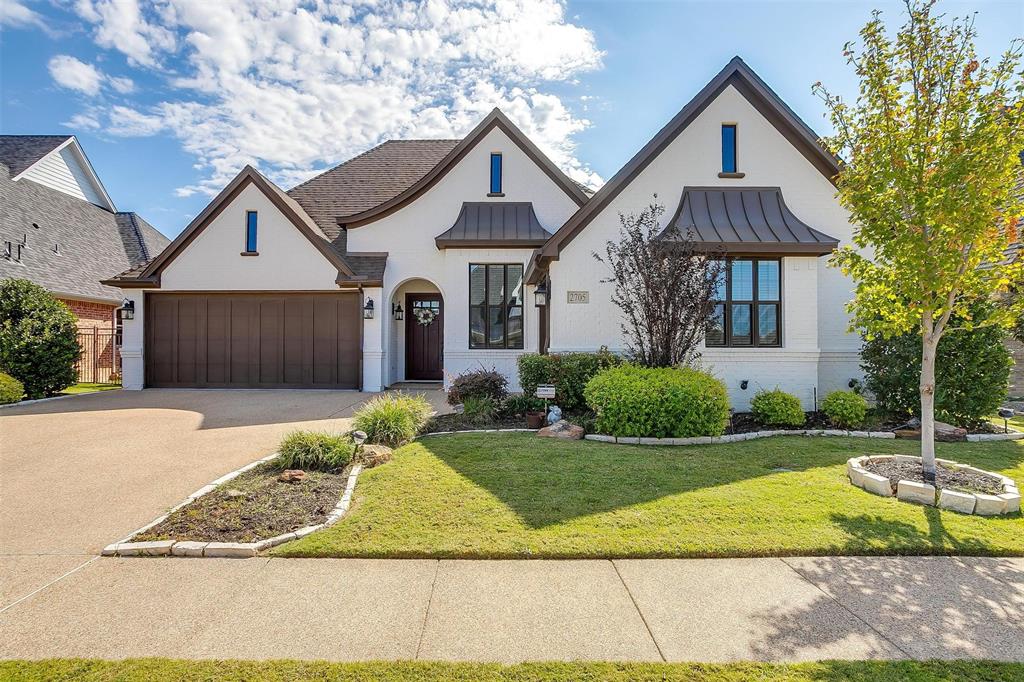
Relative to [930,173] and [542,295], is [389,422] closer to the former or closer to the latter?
[542,295]

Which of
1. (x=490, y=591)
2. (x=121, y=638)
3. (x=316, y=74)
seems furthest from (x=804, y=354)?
(x=316, y=74)

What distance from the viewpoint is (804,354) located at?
945 centimetres

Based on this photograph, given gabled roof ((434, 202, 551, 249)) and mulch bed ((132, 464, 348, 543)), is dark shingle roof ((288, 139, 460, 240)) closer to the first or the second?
gabled roof ((434, 202, 551, 249))

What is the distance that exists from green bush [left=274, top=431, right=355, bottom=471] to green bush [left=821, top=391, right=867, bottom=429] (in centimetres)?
820

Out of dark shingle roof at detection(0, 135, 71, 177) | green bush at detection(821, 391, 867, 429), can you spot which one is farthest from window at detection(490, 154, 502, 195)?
dark shingle roof at detection(0, 135, 71, 177)

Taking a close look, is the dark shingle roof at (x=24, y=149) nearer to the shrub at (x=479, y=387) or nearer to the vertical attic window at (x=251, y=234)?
the vertical attic window at (x=251, y=234)

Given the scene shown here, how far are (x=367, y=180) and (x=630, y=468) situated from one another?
1478cm

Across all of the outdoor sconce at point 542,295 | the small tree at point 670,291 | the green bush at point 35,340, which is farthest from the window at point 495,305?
the green bush at point 35,340

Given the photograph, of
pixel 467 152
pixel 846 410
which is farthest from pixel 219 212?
pixel 846 410

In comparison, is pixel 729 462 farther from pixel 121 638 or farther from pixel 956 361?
pixel 121 638

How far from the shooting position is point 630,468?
5828mm

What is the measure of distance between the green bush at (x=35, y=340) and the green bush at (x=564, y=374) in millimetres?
12321

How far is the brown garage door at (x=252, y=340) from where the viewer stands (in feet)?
44.2

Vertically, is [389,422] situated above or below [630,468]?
above
